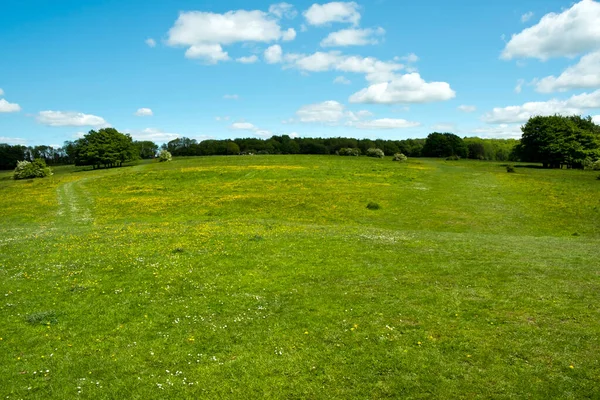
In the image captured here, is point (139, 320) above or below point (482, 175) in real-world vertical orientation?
below

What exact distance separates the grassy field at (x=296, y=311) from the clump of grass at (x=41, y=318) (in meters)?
0.07

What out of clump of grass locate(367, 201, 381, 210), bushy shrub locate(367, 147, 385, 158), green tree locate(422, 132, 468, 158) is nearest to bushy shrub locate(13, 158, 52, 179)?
clump of grass locate(367, 201, 381, 210)

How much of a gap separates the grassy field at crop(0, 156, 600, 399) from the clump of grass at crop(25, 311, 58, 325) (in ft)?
0.24

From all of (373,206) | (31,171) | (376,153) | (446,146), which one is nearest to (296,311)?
(373,206)

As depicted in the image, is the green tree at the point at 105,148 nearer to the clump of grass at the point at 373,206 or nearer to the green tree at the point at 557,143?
the clump of grass at the point at 373,206

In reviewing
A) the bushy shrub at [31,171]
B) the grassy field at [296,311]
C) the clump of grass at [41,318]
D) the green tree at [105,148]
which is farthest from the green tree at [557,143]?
the bushy shrub at [31,171]

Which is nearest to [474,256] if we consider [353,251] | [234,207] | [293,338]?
[353,251]

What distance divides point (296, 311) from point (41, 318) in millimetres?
9920

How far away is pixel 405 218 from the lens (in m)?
42.2

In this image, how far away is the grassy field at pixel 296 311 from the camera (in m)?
10.7

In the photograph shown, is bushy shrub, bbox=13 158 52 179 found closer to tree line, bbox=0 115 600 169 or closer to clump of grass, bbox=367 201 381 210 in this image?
tree line, bbox=0 115 600 169

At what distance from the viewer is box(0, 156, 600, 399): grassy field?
10.7 m

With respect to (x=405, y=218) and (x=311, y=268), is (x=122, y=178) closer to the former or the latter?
(x=405, y=218)

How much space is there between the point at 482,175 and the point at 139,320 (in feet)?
253
